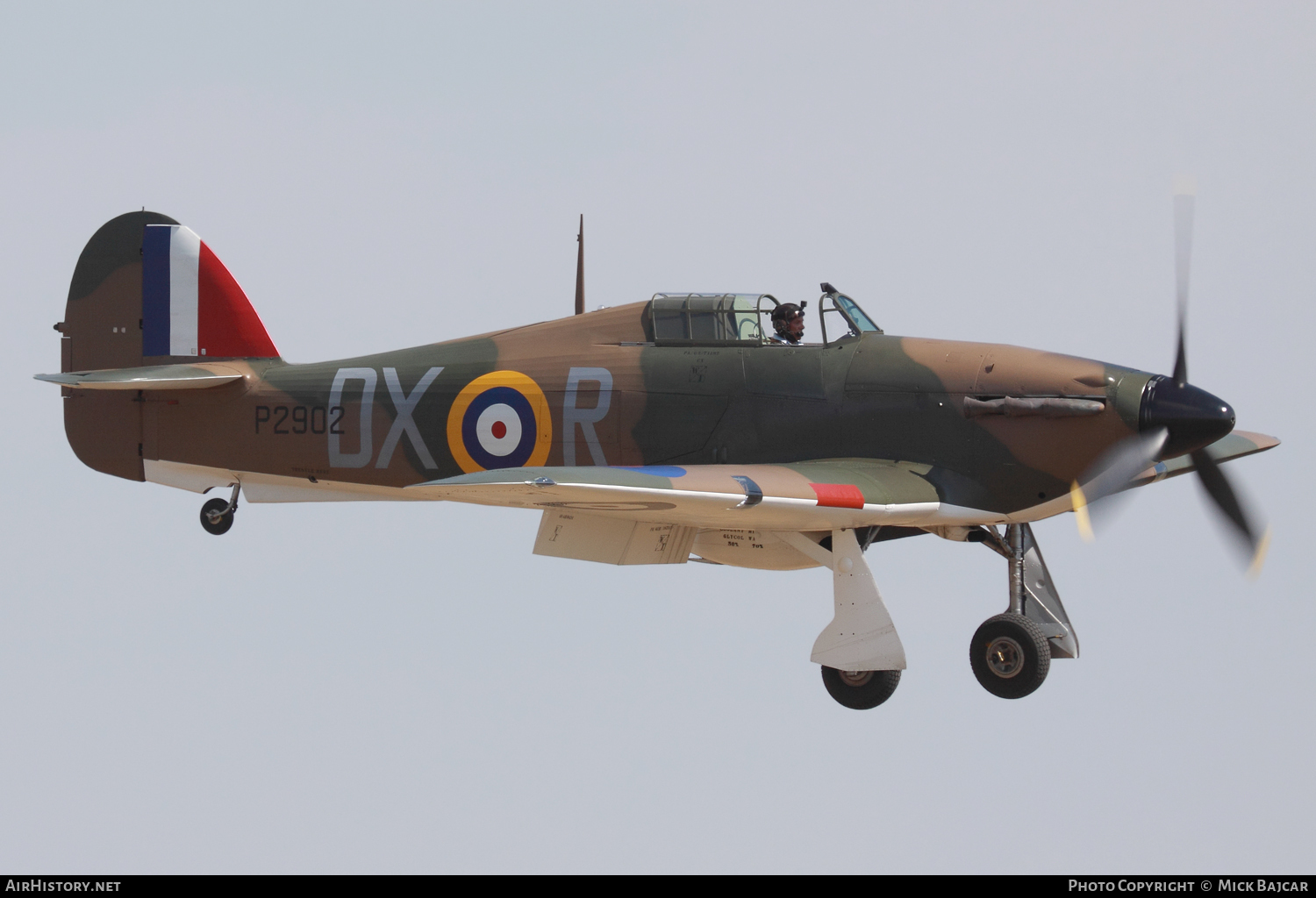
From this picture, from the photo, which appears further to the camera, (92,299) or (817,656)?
(92,299)

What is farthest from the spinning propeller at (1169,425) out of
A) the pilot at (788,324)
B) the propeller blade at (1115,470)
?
the pilot at (788,324)

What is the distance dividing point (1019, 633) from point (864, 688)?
46.6 inches

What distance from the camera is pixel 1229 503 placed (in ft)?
40.5

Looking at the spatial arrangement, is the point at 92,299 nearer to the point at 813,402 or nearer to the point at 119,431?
the point at 119,431

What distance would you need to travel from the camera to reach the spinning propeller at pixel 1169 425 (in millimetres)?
11555

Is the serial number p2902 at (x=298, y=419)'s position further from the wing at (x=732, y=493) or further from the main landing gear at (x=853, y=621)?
the main landing gear at (x=853, y=621)

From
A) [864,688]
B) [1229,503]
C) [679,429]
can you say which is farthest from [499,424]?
[1229,503]

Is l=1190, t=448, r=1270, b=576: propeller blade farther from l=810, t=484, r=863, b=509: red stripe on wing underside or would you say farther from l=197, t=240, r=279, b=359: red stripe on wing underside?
l=197, t=240, r=279, b=359: red stripe on wing underside

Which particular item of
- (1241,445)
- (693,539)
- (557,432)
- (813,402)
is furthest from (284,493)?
(1241,445)

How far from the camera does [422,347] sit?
13.6 m

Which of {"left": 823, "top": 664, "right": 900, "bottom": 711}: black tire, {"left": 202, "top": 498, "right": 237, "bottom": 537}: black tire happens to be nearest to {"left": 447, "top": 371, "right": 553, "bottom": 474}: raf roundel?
{"left": 202, "top": 498, "right": 237, "bottom": 537}: black tire

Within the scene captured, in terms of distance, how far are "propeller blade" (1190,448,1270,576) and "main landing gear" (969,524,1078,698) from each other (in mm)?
1249

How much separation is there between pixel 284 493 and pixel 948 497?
513 cm

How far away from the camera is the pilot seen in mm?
12672
